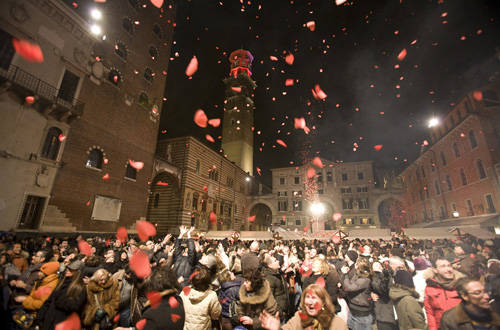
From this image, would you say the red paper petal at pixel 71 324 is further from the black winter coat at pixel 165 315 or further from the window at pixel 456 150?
the window at pixel 456 150

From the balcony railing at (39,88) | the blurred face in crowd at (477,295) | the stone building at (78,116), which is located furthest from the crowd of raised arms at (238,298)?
the balcony railing at (39,88)

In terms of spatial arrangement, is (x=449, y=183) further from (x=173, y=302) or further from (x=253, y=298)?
(x=173, y=302)

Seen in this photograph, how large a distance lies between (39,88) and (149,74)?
1018 centimetres

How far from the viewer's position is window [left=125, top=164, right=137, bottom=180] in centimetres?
1961

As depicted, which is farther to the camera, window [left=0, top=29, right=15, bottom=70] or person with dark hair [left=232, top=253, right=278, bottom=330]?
window [left=0, top=29, right=15, bottom=70]

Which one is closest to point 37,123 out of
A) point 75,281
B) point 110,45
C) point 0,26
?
point 0,26

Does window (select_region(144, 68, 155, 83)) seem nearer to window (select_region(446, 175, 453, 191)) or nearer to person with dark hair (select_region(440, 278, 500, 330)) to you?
person with dark hair (select_region(440, 278, 500, 330))

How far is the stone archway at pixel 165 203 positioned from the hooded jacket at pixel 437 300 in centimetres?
2540

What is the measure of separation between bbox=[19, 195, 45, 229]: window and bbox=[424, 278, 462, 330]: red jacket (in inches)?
704

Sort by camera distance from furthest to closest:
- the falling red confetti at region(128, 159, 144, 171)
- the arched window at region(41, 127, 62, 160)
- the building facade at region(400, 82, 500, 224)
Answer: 1. the building facade at region(400, 82, 500, 224)
2. the falling red confetti at region(128, 159, 144, 171)
3. the arched window at region(41, 127, 62, 160)

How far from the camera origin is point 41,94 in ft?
45.3

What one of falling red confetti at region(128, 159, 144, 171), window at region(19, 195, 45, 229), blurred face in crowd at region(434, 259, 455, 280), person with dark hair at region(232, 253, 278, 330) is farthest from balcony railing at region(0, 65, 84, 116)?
blurred face in crowd at region(434, 259, 455, 280)

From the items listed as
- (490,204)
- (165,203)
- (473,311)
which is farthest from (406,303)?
(165,203)

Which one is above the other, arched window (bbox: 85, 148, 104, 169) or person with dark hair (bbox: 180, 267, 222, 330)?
arched window (bbox: 85, 148, 104, 169)
